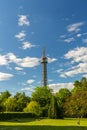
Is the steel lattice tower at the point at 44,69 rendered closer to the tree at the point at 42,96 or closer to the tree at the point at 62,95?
the tree at the point at 62,95

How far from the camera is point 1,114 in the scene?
66000mm

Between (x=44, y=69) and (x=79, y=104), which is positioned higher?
(x=44, y=69)

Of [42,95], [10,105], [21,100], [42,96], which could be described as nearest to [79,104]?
[10,105]

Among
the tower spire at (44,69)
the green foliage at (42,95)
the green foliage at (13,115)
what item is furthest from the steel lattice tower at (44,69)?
the green foliage at (13,115)

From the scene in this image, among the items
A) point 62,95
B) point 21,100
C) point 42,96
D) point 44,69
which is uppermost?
point 44,69

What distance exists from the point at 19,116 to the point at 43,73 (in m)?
82.4

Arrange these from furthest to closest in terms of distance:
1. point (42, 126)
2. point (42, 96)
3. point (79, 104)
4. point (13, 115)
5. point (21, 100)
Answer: point (42, 96)
point (21, 100)
point (13, 115)
point (79, 104)
point (42, 126)

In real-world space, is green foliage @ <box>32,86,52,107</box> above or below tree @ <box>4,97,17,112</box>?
above

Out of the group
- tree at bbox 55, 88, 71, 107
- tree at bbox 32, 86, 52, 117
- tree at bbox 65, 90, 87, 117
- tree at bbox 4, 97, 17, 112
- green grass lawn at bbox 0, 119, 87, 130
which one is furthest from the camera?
tree at bbox 55, 88, 71, 107

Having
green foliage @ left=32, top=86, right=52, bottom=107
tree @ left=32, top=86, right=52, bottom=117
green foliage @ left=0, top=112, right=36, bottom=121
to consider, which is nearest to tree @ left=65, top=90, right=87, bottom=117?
green foliage @ left=0, top=112, right=36, bottom=121

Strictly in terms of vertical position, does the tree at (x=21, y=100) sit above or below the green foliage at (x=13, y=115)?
above

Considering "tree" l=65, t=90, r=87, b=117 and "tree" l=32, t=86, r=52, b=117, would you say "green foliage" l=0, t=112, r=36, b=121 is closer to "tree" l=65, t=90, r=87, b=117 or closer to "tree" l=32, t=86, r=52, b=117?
"tree" l=65, t=90, r=87, b=117

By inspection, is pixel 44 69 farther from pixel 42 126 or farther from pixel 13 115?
pixel 42 126

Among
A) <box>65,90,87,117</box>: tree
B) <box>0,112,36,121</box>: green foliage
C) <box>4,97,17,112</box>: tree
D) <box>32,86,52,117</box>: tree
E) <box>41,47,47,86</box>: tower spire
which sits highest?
<box>41,47,47,86</box>: tower spire
